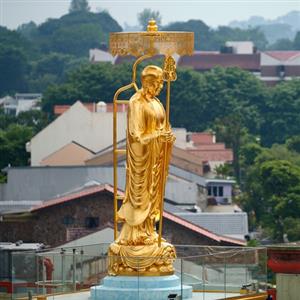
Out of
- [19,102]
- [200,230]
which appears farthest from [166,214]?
[19,102]

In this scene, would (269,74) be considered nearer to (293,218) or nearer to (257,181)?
(257,181)

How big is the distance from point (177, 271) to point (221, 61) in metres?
142

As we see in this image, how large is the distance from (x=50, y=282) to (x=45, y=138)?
55.5 meters

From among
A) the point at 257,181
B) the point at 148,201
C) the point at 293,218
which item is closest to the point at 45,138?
the point at 257,181

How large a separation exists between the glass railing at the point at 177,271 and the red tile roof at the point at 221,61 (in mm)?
135246

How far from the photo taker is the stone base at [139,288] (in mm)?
31734

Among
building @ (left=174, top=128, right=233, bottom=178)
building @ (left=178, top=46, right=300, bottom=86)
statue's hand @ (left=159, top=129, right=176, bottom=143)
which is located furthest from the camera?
building @ (left=178, top=46, right=300, bottom=86)

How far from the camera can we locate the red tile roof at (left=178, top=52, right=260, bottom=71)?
17138 centimetres

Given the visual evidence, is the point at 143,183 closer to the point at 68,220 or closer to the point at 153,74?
the point at 153,74

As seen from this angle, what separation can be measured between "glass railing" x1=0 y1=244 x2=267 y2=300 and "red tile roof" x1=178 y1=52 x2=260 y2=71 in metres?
135

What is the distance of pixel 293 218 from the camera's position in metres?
72.9

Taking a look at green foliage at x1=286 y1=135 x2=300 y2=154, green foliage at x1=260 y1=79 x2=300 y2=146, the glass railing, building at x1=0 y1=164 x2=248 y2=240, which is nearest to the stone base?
the glass railing

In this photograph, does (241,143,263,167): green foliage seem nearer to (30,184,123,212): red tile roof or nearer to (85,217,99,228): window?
(30,184,123,212): red tile roof

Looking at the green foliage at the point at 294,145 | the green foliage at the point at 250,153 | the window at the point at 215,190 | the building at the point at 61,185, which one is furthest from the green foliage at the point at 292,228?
the green foliage at the point at 294,145
